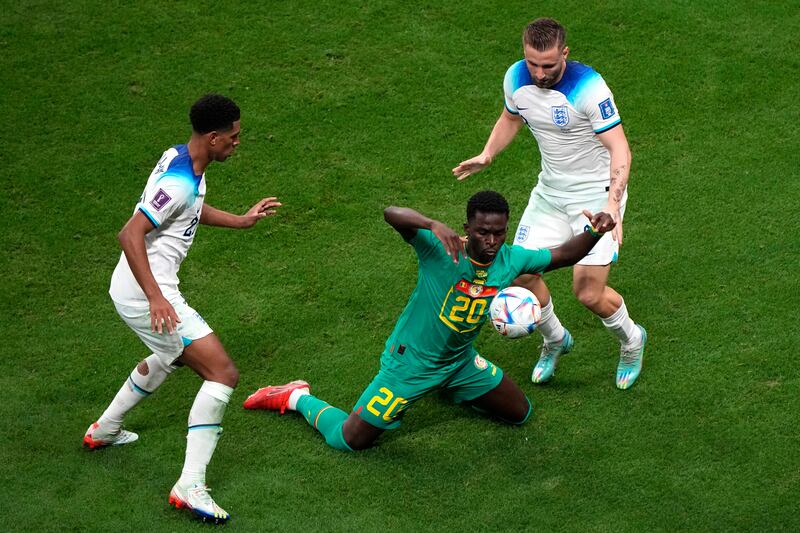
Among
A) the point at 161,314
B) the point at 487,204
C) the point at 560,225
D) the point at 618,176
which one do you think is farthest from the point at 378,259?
the point at 161,314

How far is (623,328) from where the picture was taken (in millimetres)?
7465

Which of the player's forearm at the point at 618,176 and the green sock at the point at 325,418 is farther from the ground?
the player's forearm at the point at 618,176

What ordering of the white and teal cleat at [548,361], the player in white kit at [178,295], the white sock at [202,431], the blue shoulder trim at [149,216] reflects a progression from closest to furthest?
the blue shoulder trim at [149,216], the player in white kit at [178,295], the white sock at [202,431], the white and teal cleat at [548,361]

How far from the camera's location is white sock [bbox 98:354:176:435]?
22.3 feet

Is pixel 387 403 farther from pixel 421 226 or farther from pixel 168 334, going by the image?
pixel 168 334

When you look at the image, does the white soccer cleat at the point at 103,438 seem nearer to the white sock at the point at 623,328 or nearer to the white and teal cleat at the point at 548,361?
the white and teal cleat at the point at 548,361

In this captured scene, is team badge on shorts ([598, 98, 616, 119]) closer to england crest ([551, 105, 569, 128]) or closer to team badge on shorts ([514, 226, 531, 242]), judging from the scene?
england crest ([551, 105, 569, 128])

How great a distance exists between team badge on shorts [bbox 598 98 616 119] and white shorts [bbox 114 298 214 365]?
2.81 m

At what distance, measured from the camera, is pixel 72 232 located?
9.24 m

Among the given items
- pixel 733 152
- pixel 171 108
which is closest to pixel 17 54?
pixel 171 108

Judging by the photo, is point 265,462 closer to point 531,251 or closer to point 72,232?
point 531,251

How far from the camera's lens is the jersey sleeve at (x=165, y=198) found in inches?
246

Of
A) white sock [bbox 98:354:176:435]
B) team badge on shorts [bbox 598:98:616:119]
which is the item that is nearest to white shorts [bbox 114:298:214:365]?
white sock [bbox 98:354:176:435]

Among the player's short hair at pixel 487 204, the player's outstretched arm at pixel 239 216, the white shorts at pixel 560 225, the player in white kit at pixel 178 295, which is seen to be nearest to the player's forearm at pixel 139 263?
the player in white kit at pixel 178 295
